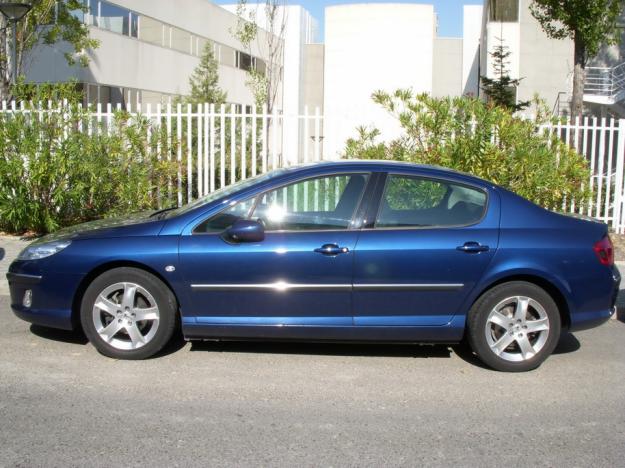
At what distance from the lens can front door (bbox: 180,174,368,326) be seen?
5.35 meters

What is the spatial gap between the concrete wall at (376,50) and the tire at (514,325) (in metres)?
30.0

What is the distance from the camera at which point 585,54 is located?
580 inches

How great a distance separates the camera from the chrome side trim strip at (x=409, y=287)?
536cm

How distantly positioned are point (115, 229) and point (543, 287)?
3281mm

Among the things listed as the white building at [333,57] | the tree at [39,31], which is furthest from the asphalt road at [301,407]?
the tree at [39,31]

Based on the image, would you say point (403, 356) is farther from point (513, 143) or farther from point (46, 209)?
point (46, 209)

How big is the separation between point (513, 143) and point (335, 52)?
27043 millimetres

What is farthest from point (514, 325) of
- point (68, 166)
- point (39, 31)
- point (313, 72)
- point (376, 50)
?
point (313, 72)

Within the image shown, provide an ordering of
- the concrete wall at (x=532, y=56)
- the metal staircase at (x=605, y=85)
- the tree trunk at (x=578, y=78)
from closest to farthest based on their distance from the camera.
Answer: the tree trunk at (x=578, y=78), the metal staircase at (x=605, y=85), the concrete wall at (x=532, y=56)

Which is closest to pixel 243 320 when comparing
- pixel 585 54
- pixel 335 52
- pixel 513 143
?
pixel 513 143

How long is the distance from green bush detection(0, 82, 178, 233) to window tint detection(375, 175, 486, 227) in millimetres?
5796

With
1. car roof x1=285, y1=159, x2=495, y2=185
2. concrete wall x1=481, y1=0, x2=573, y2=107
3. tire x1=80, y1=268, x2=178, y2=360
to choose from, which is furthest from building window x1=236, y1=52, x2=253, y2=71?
tire x1=80, y1=268, x2=178, y2=360

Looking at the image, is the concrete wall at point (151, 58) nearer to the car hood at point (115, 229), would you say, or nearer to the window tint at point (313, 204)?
the car hood at point (115, 229)

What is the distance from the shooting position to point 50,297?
5.58 m
